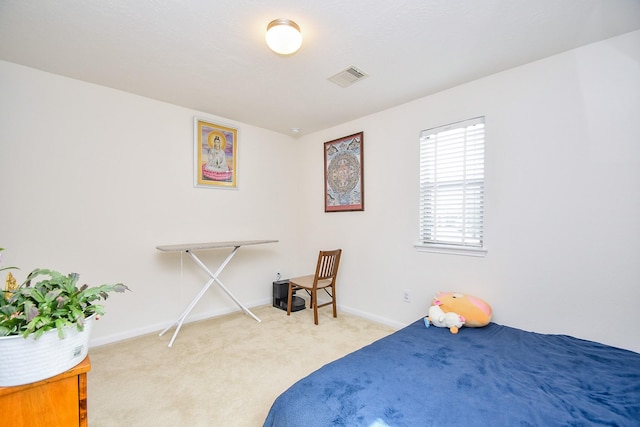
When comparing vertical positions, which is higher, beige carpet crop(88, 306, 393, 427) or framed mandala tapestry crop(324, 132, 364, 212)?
framed mandala tapestry crop(324, 132, 364, 212)

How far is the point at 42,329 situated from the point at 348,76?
7.87ft

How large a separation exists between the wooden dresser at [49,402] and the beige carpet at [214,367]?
2.87 feet

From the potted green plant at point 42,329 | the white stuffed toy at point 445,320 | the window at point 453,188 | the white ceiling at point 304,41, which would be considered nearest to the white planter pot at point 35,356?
the potted green plant at point 42,329

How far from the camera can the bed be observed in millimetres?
1149

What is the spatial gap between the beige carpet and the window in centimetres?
116

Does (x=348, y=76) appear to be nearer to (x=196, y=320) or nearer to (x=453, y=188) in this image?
(x=453, y=188)

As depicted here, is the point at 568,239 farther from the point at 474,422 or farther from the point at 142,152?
the point at 142,152

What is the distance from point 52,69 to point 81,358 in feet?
8.45

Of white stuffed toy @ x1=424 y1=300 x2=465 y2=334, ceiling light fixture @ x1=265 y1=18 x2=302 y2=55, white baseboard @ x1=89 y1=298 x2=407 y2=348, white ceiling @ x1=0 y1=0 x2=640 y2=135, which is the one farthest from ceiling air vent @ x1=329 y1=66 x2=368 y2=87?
white baseboard @ x1=89 y1=298 x2=407 y2=348

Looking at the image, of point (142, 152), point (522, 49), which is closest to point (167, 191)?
point (142, 152)

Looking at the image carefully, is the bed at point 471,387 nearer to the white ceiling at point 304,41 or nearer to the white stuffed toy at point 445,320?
the white stuffed toy at point 445,320

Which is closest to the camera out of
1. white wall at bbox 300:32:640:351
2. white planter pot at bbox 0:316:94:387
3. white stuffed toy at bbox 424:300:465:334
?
white planter pot at bbox 0:316:94:387

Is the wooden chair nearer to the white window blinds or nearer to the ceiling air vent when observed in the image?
the white window blinds

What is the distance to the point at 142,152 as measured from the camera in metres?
2.80
